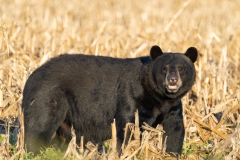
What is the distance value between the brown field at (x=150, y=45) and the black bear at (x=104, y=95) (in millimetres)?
347

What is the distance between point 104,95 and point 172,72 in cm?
81

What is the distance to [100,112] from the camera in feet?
23.0

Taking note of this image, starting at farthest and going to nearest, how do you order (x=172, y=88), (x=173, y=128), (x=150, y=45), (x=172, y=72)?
1. (x=150, y=45)
2. (x=173, y=128)
3. (x=172, y=72)
4. (x=172, y=88)

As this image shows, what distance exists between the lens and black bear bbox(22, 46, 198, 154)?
676cm

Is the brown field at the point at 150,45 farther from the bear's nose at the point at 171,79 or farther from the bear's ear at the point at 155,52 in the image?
the bear's ear at the point at 155,52

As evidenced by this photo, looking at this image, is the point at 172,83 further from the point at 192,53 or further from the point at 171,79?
the point at 192,53

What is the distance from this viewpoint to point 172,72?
6.79 m

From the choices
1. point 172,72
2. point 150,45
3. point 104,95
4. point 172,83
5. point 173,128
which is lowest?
point 173,128

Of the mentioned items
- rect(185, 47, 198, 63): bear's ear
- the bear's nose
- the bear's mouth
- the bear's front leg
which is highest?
rect(185, 47, 198, 63): bear's ear

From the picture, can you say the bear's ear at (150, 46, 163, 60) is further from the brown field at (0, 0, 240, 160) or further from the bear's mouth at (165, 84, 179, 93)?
the brown field at (0, 0, 240, 160)

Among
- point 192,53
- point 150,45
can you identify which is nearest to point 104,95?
point 192,53

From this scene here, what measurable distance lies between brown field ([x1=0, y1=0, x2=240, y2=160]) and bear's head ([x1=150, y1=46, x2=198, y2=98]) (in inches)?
28.7

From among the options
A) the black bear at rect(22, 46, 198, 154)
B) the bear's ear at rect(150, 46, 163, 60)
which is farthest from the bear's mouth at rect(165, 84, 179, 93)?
the bear's ear at rect(150, 46, 163, 60)

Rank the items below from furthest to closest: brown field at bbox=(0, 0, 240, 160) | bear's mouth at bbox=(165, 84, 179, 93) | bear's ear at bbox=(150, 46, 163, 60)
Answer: brown field at bbox=(0, 0, 240, 160) → bear's ear at bbox=(150, 46, 163, 60) → bear's mouth at bbox=(165, 84, 179, 93)
